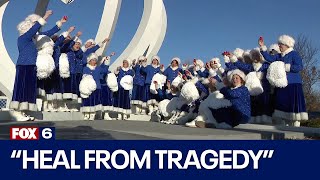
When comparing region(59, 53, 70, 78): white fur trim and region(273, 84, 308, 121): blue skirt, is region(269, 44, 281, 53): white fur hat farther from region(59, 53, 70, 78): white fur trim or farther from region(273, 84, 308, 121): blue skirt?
region(59, 53, 70, 78): white fur trim

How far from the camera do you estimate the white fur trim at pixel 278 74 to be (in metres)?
6.84

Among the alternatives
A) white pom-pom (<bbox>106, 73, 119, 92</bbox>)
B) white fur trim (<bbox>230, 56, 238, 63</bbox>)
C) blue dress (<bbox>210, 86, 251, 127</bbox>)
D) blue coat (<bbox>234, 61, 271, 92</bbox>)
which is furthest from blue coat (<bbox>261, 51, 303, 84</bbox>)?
white pom-pom (<bbox>106, 73, 119, 92</bbox>)

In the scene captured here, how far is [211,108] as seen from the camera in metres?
6.57

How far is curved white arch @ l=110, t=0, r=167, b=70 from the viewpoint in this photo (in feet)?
41.7

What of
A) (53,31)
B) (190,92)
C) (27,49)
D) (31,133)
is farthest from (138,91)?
(31,133)

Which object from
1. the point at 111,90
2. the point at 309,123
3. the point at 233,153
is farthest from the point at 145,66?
the point at 233,153

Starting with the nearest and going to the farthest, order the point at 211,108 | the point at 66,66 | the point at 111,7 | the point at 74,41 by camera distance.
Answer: the point at 211,108, the point at 66,66, the point at 74,41, the point at 111,7

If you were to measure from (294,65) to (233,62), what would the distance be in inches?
63.7

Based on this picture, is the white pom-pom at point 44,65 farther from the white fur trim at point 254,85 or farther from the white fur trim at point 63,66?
the white fur trim at point 254,85

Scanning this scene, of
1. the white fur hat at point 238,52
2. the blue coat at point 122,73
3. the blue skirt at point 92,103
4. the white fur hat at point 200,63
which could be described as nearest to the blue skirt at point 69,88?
the blue skirt at point 92,103

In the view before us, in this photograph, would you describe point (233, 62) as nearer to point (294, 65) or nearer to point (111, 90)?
point (294, 65)

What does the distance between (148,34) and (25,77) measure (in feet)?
19.6

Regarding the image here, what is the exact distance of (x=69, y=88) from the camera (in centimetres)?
897

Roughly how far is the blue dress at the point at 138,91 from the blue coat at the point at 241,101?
4896 mm
